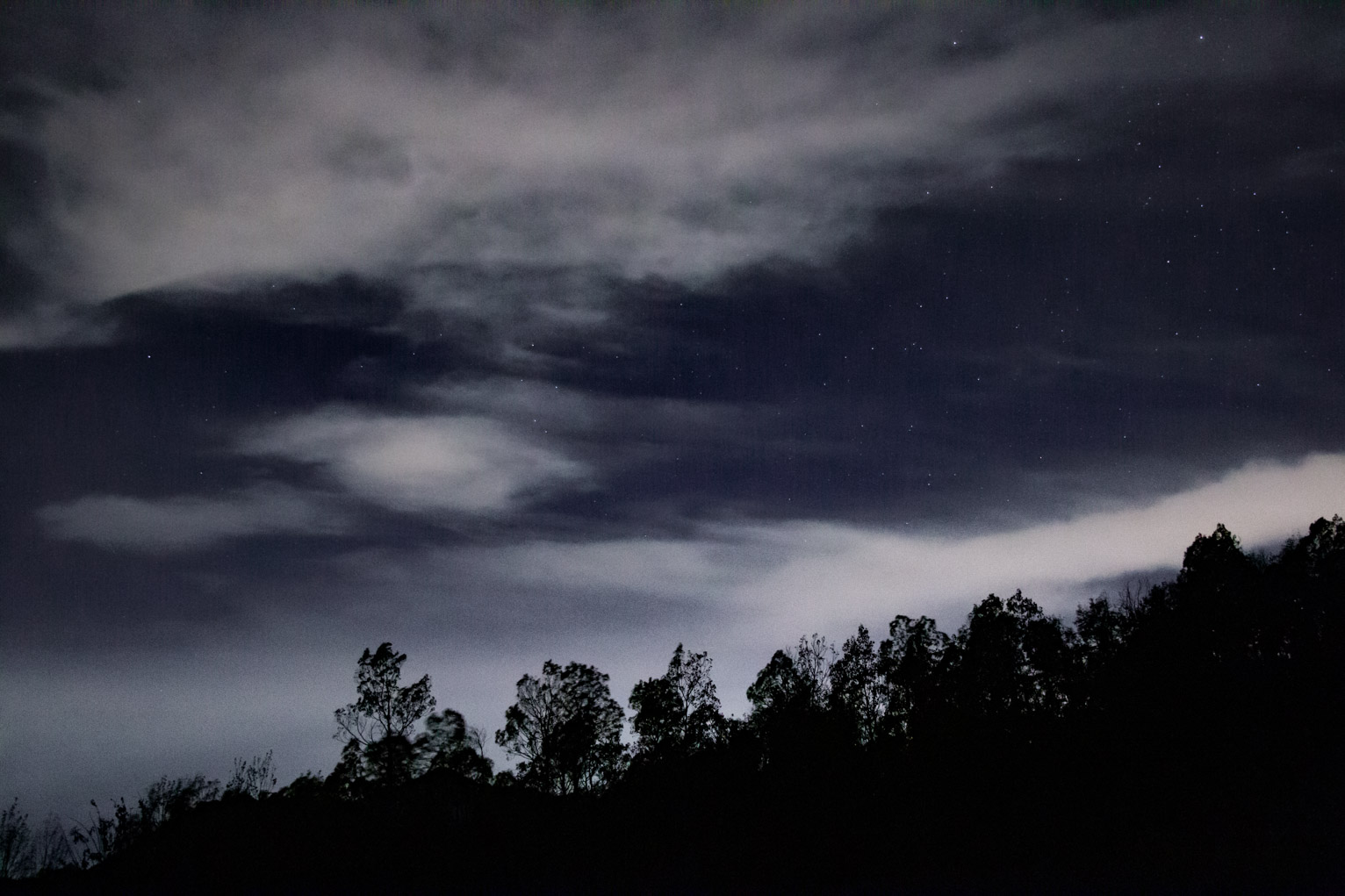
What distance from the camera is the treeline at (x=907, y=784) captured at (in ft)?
Result: 198

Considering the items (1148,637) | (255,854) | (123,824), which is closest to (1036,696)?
(1148,637)

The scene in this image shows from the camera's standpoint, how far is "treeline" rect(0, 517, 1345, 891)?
60250 millimetres

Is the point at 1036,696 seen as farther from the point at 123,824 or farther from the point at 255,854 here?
the point at 123,824

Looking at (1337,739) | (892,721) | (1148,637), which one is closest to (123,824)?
(892,721)

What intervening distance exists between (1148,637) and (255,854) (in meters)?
60.5

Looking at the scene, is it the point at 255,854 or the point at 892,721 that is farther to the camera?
the point at 892,721

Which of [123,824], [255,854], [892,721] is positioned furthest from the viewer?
[123,824]

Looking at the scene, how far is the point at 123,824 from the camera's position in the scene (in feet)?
248

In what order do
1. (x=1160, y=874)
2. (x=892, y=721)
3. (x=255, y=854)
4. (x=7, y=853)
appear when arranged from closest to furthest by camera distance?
(x=1160, y=874)
(x=255, y=854)
(x=892, y=721)
(x=7, y=853)

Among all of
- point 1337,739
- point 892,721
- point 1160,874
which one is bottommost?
point 1160,874

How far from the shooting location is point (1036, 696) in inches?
2864

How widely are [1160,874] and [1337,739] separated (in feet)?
64.5

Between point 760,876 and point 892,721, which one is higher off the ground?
point 892,721

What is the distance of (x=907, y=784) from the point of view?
6506 centimetres
